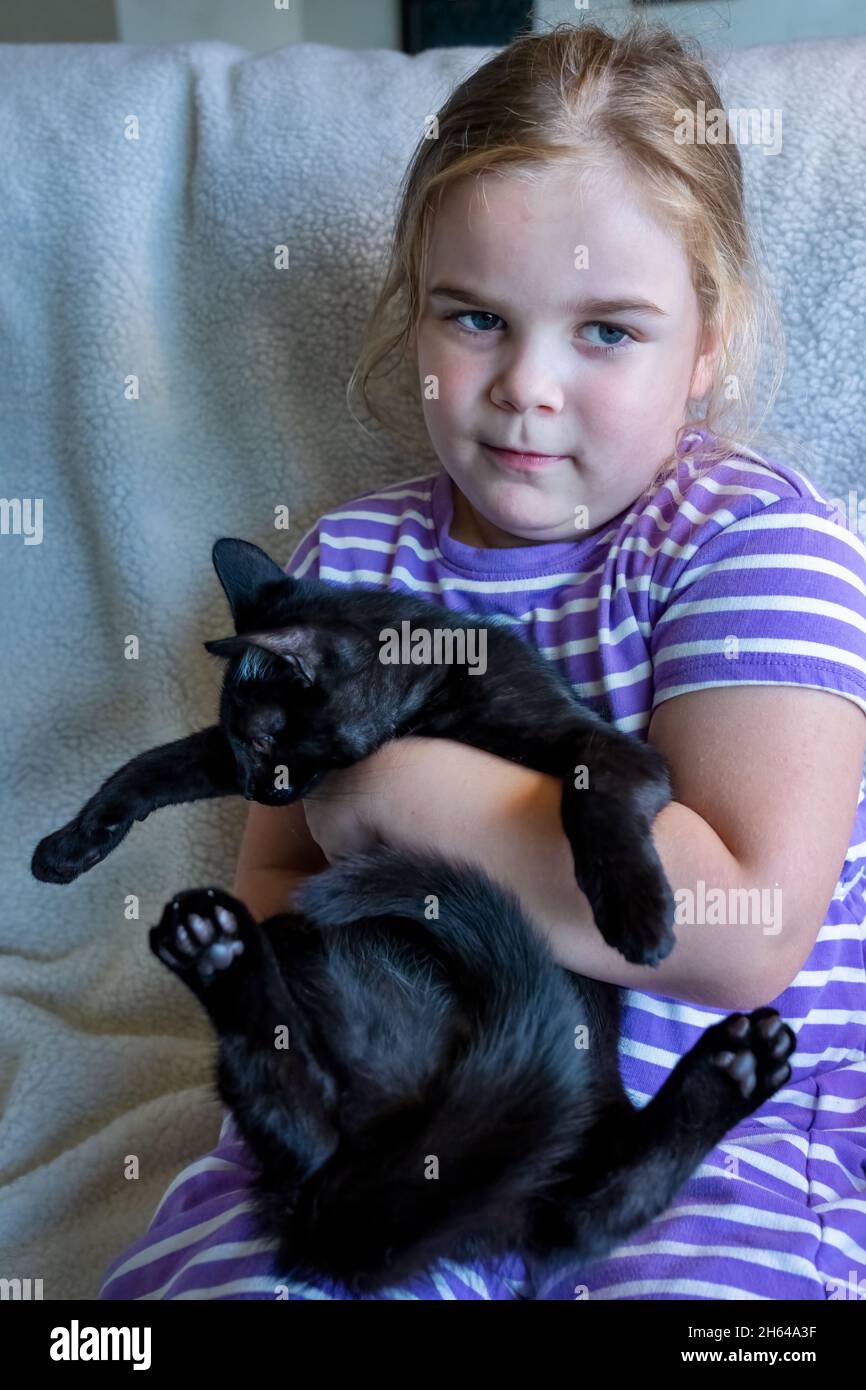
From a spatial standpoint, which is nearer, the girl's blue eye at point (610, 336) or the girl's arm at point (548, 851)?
the girl's arm at point (548, 851)

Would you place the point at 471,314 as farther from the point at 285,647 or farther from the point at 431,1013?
the point at 431,1013

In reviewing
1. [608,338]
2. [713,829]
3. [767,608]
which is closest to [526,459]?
[608,338]

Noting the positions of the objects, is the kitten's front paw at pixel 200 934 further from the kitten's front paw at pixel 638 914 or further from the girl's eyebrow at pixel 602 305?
the girl's eyebrow at pixel 602 305

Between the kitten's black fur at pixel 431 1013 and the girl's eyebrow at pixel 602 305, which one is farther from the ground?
the girl's eyebrow at pixel 602 305

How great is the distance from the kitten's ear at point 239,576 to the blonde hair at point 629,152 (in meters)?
0.27

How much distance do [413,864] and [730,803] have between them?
235mm

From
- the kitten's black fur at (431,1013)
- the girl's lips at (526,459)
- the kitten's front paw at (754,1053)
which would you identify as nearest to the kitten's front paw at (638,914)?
the kitten's black fur at (431,1013)

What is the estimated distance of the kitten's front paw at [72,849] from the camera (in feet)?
3.47

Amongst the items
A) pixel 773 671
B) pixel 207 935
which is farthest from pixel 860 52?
pixel 207 935

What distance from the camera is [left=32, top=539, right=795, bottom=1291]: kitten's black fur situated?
0.82 m

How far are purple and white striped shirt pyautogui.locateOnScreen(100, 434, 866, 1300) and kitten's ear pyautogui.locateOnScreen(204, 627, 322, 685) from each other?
22 centimetres

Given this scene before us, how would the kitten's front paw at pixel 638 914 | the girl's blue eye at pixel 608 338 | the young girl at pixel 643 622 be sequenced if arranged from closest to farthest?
1. the kitten's front paw at pixel 638 914
2. the young girl at pixel 643 622
3. the girl's blue eye at pixel 608 338

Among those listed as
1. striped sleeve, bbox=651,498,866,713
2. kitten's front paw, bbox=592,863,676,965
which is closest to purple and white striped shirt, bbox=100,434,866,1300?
striped sleeve, bbox=651,498,866,713
